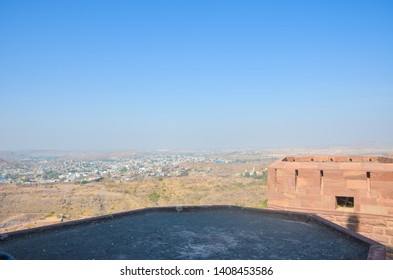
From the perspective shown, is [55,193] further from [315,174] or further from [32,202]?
[315,174]

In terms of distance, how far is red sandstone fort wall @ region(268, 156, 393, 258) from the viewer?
7500mm

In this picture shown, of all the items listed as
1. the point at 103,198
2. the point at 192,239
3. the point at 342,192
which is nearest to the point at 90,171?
the point at 103,198

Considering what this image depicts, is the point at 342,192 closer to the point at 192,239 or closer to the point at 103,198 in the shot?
the point at 192,239

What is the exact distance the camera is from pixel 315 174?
8.27 m

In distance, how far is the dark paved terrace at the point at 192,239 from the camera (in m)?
4.34

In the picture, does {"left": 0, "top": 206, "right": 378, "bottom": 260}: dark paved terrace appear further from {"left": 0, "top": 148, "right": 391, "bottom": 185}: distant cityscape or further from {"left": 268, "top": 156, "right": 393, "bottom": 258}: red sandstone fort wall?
{"left": 0, "top": 148, "right": 391, "bottom": 185}: distant cityscape

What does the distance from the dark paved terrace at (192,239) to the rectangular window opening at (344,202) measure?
2532 mm

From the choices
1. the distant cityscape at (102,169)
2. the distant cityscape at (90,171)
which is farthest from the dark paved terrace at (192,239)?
the distant cityscape at (102,169)

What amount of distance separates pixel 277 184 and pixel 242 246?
172 inches

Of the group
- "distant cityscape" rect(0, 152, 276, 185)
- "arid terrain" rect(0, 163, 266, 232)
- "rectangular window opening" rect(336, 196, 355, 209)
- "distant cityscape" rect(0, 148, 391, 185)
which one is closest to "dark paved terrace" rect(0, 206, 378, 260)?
"rectangular window opening" rect(336, 196, 355, 209)

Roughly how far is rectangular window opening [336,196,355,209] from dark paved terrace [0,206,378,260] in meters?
2.53

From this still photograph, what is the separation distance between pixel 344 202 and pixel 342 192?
19.5 inches

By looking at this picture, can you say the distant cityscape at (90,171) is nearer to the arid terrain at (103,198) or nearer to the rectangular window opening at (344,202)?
the arid terrain at (103,198)
